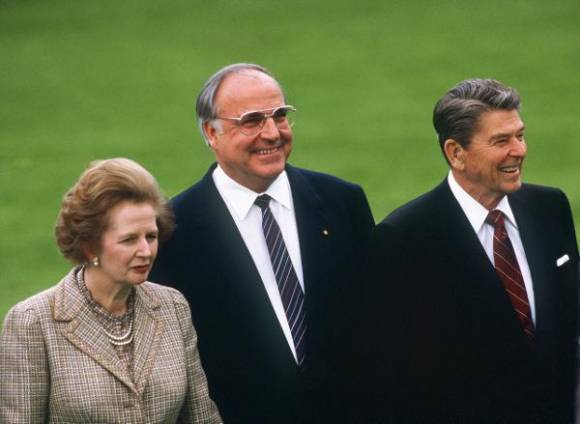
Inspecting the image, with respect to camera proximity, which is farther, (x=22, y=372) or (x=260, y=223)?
(x=260, y=223)

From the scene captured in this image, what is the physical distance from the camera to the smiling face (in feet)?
15.2

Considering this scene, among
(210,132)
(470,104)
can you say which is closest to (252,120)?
(210,132)

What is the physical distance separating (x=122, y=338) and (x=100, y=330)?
0.08 m

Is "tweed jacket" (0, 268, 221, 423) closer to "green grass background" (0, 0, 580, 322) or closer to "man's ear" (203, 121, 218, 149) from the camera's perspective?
"man's ear" (203, 121, 218, 149)

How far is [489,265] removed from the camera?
524 centimetres

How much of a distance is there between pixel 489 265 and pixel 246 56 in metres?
8.79

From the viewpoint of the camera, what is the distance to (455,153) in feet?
17.3

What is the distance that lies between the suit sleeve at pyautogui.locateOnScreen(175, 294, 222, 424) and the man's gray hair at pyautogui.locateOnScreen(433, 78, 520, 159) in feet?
3.66

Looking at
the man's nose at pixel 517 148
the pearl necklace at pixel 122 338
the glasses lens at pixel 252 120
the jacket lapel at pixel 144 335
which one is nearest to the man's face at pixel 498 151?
the man's nose at pixel 517 148

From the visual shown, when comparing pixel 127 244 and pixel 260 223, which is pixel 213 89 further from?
pixel 127 244

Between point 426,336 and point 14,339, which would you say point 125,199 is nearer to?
point 14,339

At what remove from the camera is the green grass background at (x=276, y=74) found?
37.3 ft

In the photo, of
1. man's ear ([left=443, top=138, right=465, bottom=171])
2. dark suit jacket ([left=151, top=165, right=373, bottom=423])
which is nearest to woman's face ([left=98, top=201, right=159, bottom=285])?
dark suit jacket ([left=151, top=165, right=373, bottom=423])

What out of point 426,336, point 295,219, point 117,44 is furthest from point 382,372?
point 117,44
